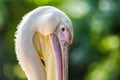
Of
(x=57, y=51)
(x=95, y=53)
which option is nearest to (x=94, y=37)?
(x=95, y=53)

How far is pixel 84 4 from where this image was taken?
18.3 ft

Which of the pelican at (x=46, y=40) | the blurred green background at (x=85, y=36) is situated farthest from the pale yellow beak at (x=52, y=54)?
the blurred green background at (x=85, y=36)

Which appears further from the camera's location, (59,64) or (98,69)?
(98,69)

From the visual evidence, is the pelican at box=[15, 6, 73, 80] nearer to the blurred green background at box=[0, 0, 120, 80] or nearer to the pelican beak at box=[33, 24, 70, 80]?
the pelican beak at box=[33, 24, 70, 80]

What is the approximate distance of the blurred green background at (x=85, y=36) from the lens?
5.63 metres

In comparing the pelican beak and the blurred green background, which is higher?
the pelican beak

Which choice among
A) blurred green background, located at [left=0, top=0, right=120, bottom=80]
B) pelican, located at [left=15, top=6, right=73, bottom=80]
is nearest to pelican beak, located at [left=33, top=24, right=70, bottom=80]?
pelican, located at [left=15, top=6, right=73, bottom=80]

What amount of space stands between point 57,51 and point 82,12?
3.02 meters

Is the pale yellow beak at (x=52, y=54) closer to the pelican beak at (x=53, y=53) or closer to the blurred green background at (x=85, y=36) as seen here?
the pelican beak at (x=53, y=53)

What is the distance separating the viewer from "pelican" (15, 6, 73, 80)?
105 inches

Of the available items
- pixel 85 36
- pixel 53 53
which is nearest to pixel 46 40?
pixel 53 53

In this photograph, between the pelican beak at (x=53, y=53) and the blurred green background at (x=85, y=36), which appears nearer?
the pelican beak at (x=53, y=53)

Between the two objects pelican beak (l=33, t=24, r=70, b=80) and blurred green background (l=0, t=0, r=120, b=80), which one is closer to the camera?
pelican beak (l=33, t=24, r=70, b=80)

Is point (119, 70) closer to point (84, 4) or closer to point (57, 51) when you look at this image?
point (84, 4)
